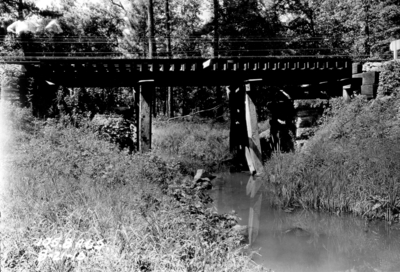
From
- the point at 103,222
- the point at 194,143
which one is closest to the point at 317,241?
the point at 103,222

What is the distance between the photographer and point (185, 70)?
10758mm

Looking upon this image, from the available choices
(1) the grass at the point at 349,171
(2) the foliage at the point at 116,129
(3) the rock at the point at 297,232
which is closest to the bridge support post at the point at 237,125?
(1) the grass at the point at 349,171

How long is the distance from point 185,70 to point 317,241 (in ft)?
21.2

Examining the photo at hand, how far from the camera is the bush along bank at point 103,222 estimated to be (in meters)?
3.39

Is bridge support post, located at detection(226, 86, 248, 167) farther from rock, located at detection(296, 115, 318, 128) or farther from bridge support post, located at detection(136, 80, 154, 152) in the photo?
bridge support post, located at detection(136, 80, 154, 152)

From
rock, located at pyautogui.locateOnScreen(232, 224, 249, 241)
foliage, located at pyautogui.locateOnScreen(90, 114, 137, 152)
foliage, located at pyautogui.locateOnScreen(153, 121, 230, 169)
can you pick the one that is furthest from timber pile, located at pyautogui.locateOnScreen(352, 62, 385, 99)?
rock, located at pyautogui.locateOnScreen(232, 224, 249, 241)

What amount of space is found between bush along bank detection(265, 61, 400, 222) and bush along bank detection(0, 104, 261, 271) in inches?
107

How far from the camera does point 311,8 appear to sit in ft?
85.7

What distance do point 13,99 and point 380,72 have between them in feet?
37.3

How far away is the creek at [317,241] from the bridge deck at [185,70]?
454cm

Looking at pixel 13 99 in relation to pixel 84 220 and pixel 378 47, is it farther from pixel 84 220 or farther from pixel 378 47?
pixel 378 47

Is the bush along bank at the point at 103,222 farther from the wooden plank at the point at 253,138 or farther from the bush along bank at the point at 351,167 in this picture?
the wooden plank at the point at 253,138

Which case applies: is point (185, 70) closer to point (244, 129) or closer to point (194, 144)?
point (244, 129)

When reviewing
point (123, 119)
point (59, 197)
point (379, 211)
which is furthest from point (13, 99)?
point (379, 211)
